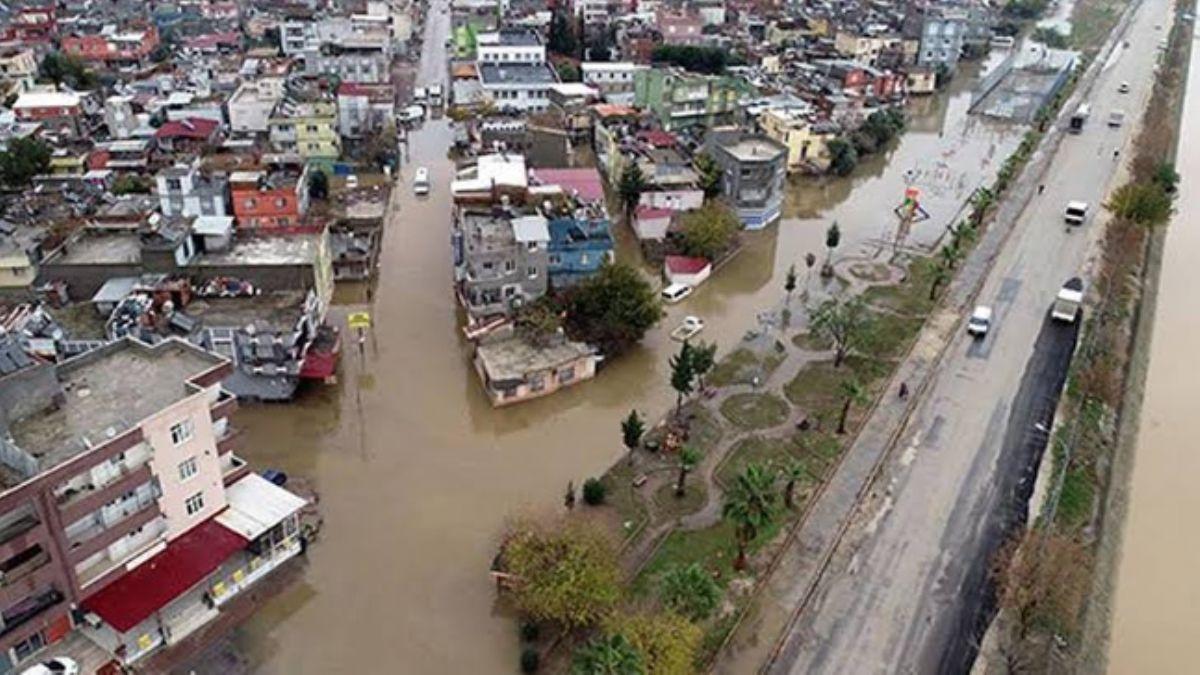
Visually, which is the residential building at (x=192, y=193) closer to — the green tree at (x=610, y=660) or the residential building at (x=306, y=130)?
the residential building at (x=306, y=130)

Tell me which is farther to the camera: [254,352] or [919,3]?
[919,3]

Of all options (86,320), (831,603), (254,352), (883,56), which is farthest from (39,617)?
(883,56)

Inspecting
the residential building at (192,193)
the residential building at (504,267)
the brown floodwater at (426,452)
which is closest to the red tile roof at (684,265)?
the brown floodwater at (426,452)

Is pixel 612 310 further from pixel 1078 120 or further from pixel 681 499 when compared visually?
pixel 1078 120

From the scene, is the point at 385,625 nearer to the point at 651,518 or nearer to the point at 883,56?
the point at 651,518

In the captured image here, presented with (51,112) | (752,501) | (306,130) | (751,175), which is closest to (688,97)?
(751,175)

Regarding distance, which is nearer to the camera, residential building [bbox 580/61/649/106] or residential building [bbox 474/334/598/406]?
residential building [bbox 474/334/598/406]

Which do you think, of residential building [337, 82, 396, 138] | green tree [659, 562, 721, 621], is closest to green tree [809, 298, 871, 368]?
green tree [659, 562, 721, 621]

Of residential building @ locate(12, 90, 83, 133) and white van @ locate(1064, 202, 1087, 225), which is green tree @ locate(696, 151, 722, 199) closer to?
white van @ locate(1064, 202, 1087, 225)
